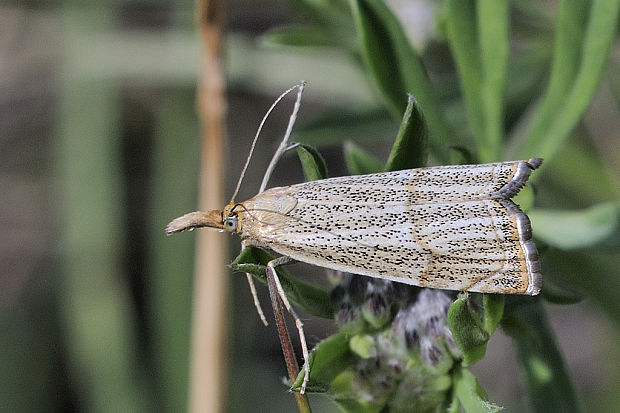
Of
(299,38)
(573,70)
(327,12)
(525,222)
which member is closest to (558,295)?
(525,222)

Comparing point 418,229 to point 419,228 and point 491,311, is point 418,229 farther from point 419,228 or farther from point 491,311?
point 491,311

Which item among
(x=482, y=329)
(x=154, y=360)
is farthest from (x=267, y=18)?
(x=482, y=329)

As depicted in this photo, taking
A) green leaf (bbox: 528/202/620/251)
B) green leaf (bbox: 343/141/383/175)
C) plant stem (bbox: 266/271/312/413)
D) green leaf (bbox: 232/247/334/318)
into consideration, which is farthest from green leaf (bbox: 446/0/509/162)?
plant stem (bbox: 266/271/312/413)

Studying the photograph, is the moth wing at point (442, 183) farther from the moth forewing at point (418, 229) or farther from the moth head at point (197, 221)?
the moth head at point (197, 221)

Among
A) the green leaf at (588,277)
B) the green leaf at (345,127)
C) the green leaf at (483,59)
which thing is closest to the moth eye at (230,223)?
the green leaf at (345,127)

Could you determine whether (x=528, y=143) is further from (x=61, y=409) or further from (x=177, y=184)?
(x=61, y=409)

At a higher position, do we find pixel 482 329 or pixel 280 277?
pixel 280 277

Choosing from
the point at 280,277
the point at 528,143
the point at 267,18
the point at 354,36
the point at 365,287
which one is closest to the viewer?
the point at 280,277
